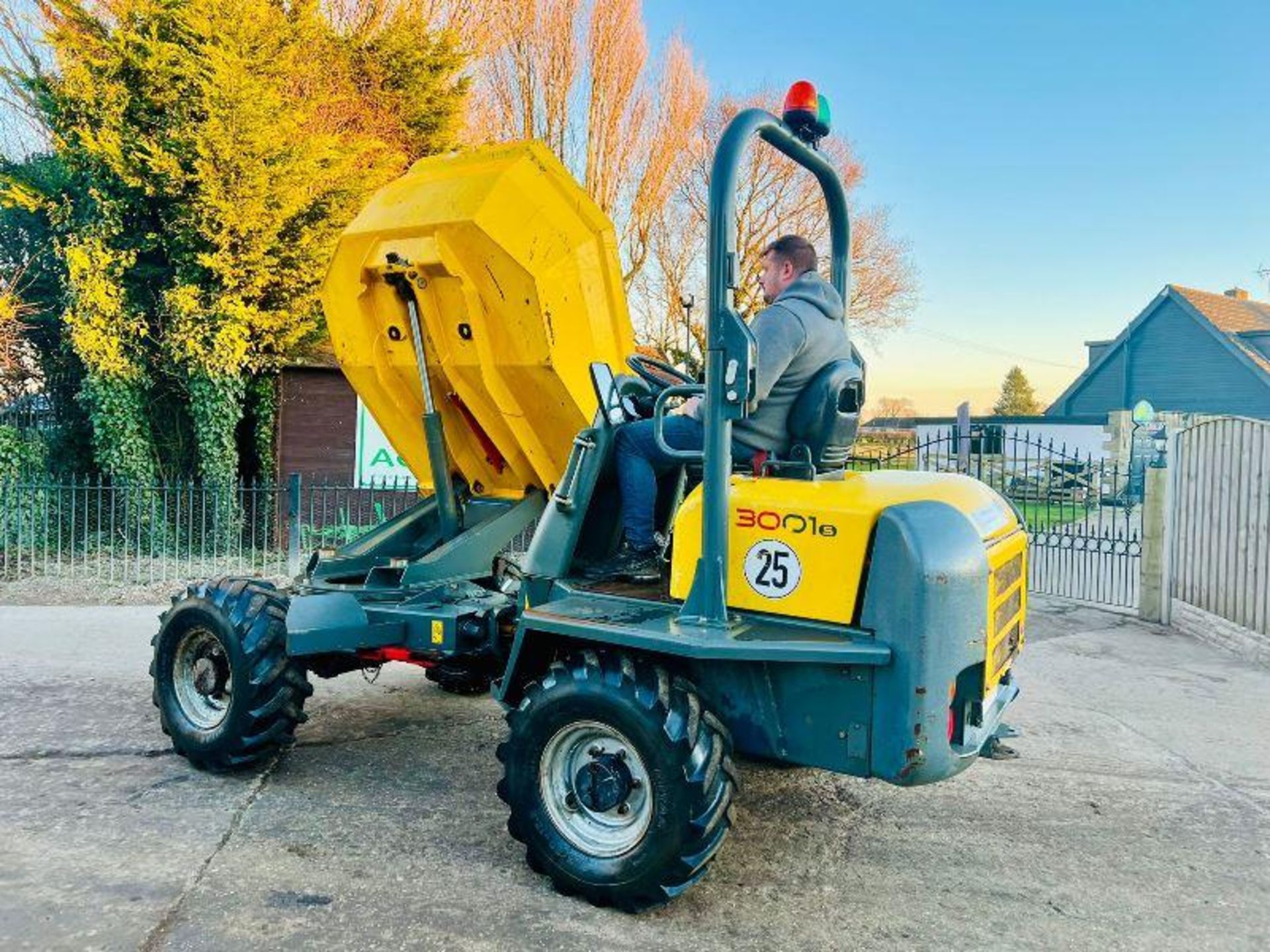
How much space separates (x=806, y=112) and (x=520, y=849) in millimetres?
3127

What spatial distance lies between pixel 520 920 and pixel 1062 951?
71.0 inches

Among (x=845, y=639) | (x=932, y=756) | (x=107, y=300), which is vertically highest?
(x=107, y=300)

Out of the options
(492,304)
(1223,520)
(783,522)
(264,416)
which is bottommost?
(1223,520)

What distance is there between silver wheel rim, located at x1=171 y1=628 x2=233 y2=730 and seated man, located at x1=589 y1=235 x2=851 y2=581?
204cm

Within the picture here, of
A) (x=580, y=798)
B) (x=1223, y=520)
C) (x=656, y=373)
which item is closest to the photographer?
(x=580, y=798)

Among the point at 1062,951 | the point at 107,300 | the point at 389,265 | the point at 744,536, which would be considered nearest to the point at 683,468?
the point at 744,536

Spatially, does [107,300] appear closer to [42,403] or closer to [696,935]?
[42,403]

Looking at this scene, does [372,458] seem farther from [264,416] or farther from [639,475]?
[639,475]

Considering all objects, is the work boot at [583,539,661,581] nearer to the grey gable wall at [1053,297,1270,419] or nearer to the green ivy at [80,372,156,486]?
the green ivy at [80,372,156,486]

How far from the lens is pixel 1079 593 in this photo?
37.8 feet

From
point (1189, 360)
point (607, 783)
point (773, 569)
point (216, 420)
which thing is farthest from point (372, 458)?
point (1189, 360)

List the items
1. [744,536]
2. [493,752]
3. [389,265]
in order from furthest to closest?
[493,752]
[389,265]
[744,536]

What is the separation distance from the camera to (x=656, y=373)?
461cm

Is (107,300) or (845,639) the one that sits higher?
(107,300)
